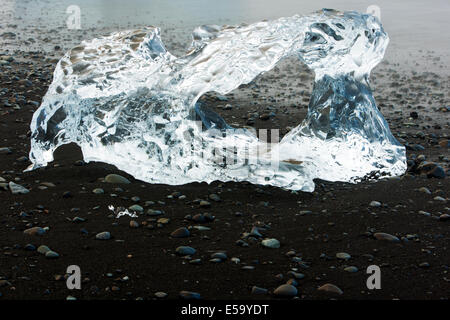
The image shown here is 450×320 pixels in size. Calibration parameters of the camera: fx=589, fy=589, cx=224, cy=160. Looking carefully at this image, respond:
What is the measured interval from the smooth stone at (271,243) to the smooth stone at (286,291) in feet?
1.69

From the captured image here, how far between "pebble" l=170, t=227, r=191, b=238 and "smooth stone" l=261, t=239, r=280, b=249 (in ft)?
1.67

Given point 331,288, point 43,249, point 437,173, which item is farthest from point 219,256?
point 437,173

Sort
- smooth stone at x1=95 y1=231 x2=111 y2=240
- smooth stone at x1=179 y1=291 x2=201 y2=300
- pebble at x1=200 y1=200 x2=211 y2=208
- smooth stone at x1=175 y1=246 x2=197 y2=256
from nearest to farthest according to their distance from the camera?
smooth stone at x1=179 y1=291 x2=201 y2=300 → smooth stone at x1=175 y1=246 x2=197 y2=256 → smooth stone at x1=95 y1=231 x2=111 y2=240 → pebble at x1=200 y1=200 x2=211 y2=208

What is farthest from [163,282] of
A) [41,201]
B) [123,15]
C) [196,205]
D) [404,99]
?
[123,15]

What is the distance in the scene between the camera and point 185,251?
3680 millimetres

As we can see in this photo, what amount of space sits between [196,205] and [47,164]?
149cm

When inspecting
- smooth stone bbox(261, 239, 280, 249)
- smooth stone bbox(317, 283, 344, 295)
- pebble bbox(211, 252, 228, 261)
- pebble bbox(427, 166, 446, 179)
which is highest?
pebble bbox(427, 166, 446, 179)

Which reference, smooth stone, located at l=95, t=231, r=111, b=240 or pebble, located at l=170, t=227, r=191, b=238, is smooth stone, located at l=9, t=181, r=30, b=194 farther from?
pebble, located at l=170, t=227, r=191, b=238

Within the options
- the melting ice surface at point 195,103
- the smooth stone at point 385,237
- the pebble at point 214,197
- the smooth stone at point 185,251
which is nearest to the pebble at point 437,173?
the melting ice surface at point 195,103

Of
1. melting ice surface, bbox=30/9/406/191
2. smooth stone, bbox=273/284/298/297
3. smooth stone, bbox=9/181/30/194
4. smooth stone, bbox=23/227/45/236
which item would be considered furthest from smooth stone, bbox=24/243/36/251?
smooth stone, bbox=273/284/298/297

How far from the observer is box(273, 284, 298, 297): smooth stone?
10.6 feet

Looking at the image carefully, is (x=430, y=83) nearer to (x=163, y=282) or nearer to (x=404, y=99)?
(x=404, y=99)
